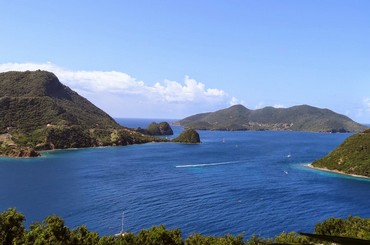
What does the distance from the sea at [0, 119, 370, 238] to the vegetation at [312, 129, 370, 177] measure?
6.89 m

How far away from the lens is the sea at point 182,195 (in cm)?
7744

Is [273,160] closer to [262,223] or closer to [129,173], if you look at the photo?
[129,173]

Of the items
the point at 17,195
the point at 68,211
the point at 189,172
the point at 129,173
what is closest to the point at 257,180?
the point at 189,172

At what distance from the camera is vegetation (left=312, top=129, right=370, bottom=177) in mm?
143663

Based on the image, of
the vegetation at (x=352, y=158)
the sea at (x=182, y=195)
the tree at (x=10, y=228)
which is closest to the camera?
the tree at (x=10, y=228)

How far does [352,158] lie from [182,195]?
86544 mm

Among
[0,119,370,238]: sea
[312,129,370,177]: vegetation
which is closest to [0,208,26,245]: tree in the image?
[0,119,370,238]: sea

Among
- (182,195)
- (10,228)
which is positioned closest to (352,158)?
(182,195)

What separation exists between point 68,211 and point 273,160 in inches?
4811

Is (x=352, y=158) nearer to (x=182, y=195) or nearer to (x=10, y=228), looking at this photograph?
(x=182, y=195)

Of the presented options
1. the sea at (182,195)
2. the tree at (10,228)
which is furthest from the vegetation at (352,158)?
the tree at (10,228)

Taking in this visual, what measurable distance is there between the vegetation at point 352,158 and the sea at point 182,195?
6.89 metres

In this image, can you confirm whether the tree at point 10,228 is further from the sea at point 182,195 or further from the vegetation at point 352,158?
the vegetation at point 352,158

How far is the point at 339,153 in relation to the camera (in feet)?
519
